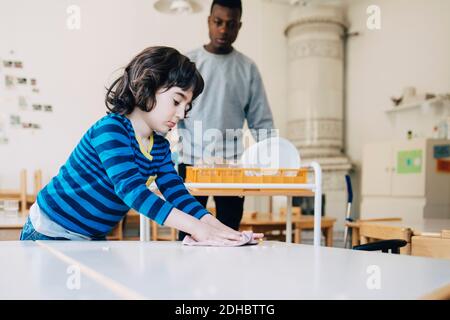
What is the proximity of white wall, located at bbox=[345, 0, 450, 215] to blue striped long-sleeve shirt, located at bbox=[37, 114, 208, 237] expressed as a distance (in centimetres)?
357

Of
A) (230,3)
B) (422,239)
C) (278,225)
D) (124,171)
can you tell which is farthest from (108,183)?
(278,225)

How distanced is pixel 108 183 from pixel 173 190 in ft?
0.47

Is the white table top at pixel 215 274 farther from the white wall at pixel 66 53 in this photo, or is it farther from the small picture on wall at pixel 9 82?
the small picture on wall at pixel 9 82

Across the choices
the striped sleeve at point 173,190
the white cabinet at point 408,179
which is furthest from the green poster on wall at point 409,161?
the striped sleeve at point 173,190

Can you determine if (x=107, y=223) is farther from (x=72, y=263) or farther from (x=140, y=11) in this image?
(x=140, y=11)

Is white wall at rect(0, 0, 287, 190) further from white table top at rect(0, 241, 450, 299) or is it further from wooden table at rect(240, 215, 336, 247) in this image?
white table top at rect(0, 241, 450, 299)

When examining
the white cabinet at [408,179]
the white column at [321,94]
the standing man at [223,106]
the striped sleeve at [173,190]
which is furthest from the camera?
the white column at [321,94]

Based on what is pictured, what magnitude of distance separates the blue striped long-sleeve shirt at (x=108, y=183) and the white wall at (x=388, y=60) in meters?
3.57

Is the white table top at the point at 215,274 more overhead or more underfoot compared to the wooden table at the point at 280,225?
more overhead

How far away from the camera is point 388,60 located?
451 cm

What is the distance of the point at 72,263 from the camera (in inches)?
19.9

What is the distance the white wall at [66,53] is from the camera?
13.2 feet

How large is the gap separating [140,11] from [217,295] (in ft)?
14.5

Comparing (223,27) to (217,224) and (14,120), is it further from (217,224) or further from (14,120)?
(14,120)
